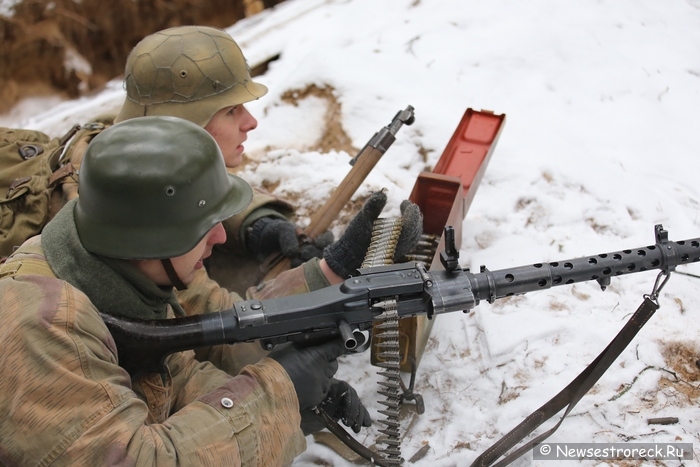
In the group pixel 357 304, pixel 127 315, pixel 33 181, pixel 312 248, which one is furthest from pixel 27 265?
pixel 312 248

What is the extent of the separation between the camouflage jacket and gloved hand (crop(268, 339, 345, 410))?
79 millimetres

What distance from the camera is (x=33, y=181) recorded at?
370cm

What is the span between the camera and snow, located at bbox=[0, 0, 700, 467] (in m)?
3.42

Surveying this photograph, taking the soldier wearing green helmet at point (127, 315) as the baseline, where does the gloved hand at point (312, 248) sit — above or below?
below

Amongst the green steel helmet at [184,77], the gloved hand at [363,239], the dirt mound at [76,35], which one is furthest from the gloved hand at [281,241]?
the dirt mound at [76,35]

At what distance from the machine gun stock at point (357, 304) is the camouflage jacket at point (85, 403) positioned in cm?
17

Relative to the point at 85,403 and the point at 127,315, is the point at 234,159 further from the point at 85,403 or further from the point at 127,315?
the point at 85,403

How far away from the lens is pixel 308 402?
2.82 metres

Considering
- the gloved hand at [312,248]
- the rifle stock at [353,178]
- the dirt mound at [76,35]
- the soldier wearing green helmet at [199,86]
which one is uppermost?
the soldier wearing green helmet at [199,86]

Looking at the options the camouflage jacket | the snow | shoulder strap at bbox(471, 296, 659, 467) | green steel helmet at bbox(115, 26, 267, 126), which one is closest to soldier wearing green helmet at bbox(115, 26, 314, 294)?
green steel helmet at bbox(115, 26, 267, 126)

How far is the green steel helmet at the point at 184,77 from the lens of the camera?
373 cm

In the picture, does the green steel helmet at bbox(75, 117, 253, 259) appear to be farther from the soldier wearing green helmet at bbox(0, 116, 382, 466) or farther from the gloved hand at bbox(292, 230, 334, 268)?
the gloved hand at bbox(292, 230, 334, 268)

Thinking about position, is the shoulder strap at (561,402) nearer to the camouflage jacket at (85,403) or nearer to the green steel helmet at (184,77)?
the camouflage jacket at (85,403)

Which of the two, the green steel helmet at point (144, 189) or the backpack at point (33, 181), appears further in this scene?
the backpack at point (33, 181)
